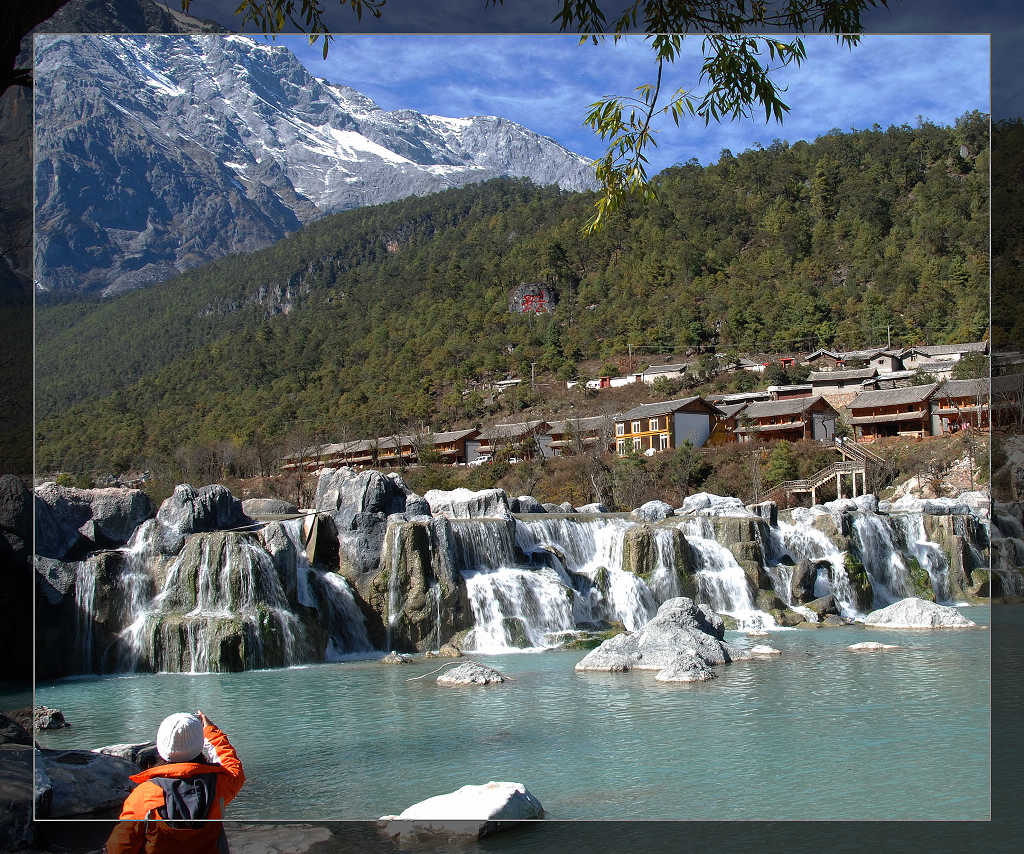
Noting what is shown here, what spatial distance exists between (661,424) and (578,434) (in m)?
1.13

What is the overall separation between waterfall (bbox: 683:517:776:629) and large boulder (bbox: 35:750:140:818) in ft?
27.0

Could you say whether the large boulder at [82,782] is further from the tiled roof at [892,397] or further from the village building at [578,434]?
the tiled roof at [892,397]

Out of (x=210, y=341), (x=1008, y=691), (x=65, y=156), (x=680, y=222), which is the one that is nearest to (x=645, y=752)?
(x=1008, y=691)

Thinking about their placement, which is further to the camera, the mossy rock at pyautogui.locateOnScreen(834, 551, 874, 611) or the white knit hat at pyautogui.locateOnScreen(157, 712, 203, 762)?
the mossy rock at pyautogui.locateOnScreen(834, 551, 874, 611)

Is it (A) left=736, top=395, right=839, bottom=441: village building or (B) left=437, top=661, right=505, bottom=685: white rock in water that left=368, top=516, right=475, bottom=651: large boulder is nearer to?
(B) left=437, top=661, right=505, bottom=685: white rock in water


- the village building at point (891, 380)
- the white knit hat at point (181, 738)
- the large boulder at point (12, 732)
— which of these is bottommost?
the large boulder at point (12, 732)

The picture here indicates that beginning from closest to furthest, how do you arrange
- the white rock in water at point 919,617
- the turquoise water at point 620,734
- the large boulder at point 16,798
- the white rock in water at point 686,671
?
the large boulder at point 16,798 < the turquoise water at point 620,734 < the white rock in water at point 686,671 < the white rock in water at point 919,617

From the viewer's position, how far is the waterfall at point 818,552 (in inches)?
465

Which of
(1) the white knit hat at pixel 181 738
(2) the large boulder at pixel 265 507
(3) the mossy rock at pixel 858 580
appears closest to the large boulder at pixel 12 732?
(1) the white knit hat at pixel 181 738

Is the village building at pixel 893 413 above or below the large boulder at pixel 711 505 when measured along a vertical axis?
above

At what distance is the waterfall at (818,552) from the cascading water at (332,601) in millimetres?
5767

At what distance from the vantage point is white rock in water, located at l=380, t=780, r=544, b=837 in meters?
3.06

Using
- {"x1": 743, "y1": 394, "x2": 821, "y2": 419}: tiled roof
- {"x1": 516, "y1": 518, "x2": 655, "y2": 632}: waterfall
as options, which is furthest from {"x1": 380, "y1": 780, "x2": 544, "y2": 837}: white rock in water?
{"x1": 743, "y1": 394, "x2": 821, "y2": 419}: tiled roof

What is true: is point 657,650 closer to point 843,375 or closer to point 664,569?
point 664,569
